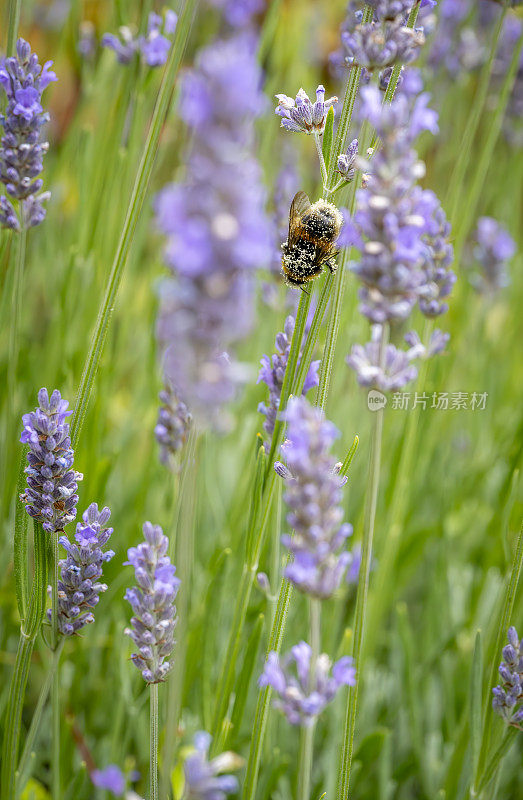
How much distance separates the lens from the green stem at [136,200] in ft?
3.17

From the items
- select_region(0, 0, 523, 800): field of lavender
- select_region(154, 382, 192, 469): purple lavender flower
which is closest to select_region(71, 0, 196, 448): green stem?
select_region(0, 0, 523, 800): field of lavender

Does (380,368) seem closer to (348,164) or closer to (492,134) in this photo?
(348,164)

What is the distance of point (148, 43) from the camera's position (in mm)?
1624

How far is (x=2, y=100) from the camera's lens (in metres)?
1.42

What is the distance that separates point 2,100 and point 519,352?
6.82 feet

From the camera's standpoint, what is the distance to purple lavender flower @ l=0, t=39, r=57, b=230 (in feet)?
3.94

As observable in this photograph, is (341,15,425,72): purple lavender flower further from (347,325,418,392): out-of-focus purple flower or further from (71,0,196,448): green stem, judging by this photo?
(347,325,418,392): out-of-focus purple flower

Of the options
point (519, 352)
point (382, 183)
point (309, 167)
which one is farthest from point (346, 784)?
point (309, 167)

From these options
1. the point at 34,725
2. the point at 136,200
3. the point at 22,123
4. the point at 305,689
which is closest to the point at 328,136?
the point at 136,200

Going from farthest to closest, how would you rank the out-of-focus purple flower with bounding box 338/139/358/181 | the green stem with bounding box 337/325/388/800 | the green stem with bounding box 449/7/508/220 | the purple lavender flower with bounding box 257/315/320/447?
the green stem with bounding box 449/7/508/220, the purple lavender flower with bounding box 257/315/320/447, the out-of-focus purple flower with bounding box 338/139/358/181, the green stem with bounding box 337/325/388/800

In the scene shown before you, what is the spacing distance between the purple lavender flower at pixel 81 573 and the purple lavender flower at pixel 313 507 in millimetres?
406

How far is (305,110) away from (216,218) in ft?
1.99

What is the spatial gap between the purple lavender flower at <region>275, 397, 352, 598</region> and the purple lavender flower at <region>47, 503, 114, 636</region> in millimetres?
406

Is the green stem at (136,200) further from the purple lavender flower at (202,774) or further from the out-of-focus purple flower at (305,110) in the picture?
the purple lavender flower at (202,774)
